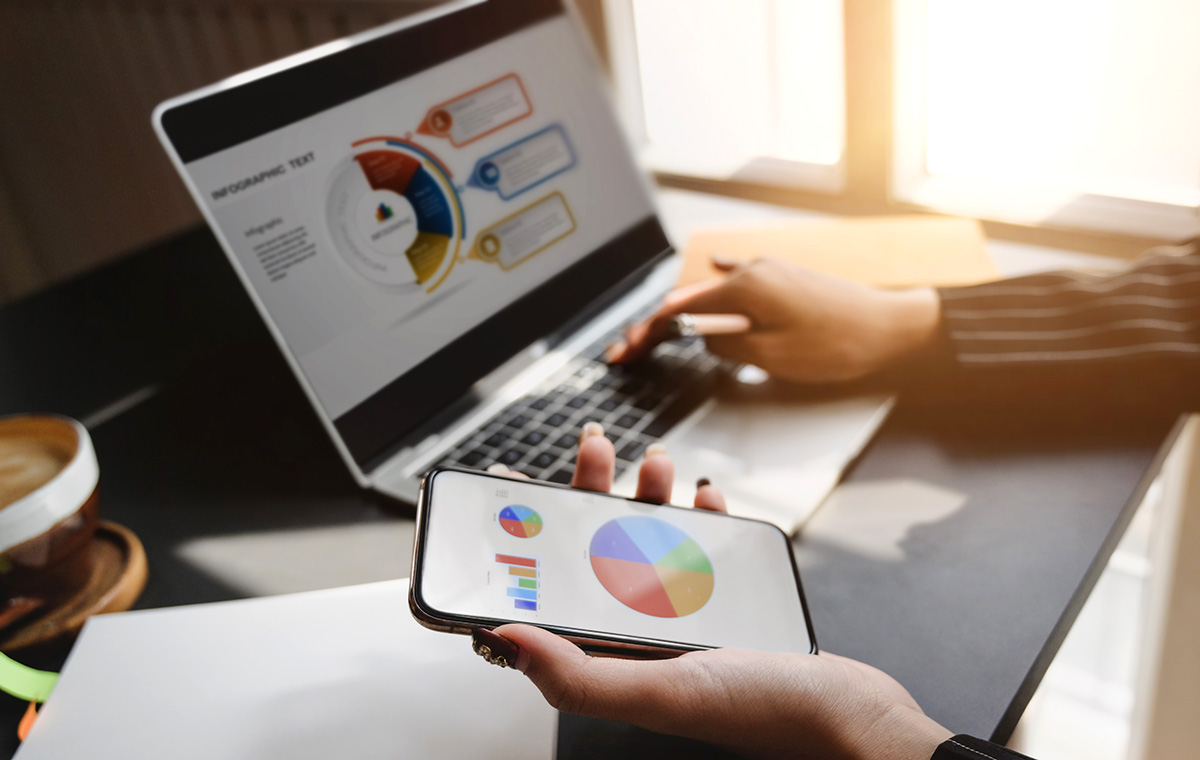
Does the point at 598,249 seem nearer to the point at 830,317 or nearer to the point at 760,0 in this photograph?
the point at 830,317

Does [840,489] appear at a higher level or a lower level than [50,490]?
lower

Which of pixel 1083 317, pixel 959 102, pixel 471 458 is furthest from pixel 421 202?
pixel 959 102

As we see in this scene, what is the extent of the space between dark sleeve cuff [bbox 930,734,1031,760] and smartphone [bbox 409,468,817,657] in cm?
7

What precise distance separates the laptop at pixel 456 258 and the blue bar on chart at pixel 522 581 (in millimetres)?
139

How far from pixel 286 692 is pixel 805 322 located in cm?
45

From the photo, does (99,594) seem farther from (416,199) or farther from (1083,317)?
(1083,317)

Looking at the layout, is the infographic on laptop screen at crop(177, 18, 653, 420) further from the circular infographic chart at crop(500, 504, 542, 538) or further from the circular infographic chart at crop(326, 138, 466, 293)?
the circular infographic chart at crop(500, 504, 542, 538)

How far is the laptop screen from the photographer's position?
544 mm

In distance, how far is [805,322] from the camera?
0.65 m

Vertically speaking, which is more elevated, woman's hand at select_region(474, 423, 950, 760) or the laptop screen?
the laptop screen

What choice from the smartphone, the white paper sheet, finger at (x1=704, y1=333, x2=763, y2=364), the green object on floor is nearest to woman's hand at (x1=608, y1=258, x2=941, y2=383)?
finger at (x1=704, y1=333, x2=763, y2=364)

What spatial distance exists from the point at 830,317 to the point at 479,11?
14.9 inches

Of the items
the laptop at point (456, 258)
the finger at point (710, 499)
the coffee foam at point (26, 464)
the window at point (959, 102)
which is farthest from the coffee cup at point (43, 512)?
the window at point (959, 102)

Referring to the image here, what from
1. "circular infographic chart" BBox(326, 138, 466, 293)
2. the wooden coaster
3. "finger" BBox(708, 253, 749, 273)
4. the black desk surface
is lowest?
the black desk surface
